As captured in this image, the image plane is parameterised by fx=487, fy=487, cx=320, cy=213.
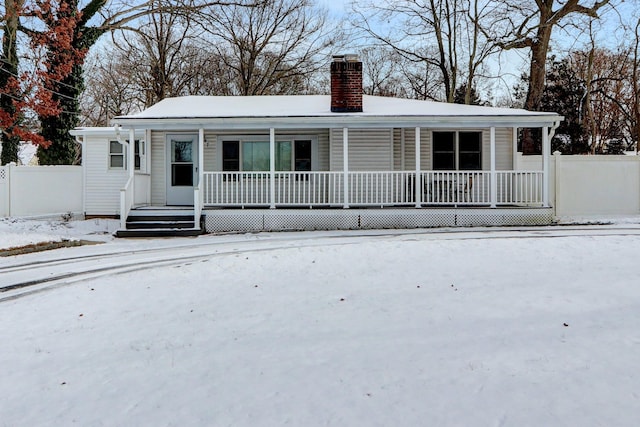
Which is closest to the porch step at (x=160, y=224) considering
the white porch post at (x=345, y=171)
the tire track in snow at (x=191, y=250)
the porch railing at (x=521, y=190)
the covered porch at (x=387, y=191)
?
the covered porch at (x=387, y=191)

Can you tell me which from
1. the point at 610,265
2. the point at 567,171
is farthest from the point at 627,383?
the point at 567,171

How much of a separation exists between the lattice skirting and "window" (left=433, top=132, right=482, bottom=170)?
7.29 feet

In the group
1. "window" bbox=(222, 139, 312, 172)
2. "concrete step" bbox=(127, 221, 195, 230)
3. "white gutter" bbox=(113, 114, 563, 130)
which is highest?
"white gutter" bbox=(113, 114, 563, 130)

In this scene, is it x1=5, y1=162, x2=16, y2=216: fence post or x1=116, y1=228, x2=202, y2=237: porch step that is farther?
x1=5, y1=162, x2=16, y2=216: fence post

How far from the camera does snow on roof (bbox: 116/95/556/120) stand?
12852 millimetres

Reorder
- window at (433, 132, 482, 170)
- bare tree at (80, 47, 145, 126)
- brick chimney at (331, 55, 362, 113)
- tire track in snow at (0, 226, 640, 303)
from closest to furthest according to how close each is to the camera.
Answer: tire track in snow at (0, 226, 640, 303) < brick chimney at (331, 55, 362, 113) < window at (433, 132, 482, 170) < bare tree at (80, 47, 145, 126)

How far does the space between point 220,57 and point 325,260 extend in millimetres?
23477

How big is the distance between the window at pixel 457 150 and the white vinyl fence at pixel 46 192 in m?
11.5

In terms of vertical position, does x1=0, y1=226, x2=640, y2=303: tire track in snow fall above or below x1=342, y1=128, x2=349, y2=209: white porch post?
below

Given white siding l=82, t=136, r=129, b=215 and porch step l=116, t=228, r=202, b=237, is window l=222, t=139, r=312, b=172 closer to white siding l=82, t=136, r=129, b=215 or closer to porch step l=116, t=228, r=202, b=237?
porch step l=116, t=228, r=202, b=237

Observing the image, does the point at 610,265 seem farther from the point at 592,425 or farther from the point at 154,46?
the point at 154,46

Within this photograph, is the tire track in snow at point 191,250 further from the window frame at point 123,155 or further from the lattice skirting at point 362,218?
the window frame at point 123,155

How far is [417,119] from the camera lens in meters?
12.6

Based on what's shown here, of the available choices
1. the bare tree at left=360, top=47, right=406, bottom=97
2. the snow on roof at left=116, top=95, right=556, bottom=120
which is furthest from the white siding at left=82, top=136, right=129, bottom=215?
the bare tree at left=360, top=47, right=406, bottom=97
